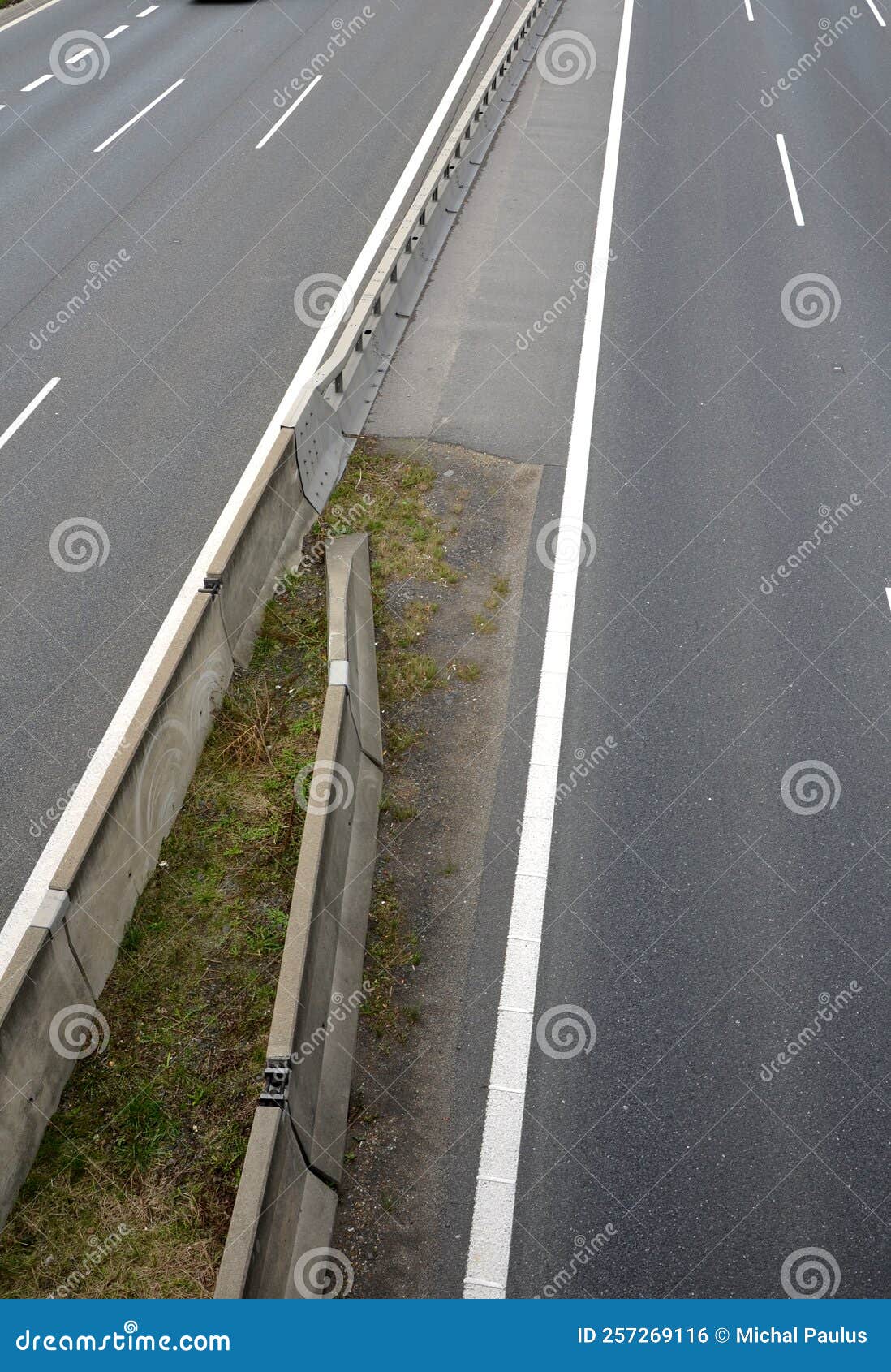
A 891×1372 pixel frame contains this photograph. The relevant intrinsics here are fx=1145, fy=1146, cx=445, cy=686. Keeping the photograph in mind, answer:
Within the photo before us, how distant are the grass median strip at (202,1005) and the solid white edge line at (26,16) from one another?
22.8 meters

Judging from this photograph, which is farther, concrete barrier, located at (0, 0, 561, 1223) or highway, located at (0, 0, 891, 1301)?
highway, located at (0, 0, 891, 1301)

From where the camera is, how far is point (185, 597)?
1011 centimetres

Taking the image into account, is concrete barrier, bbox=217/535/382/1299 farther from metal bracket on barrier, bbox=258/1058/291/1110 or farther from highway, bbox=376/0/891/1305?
highway, bbox=376/0/891/1305

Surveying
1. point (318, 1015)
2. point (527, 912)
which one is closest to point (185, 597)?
point (527, 912)

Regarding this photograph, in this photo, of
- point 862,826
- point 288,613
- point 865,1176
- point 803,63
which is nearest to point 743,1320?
point 865,1176

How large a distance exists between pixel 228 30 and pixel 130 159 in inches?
339

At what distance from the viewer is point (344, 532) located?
10.7 m

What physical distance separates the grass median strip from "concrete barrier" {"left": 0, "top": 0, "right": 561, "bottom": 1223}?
162 mm

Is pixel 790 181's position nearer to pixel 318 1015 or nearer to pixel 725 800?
pixel 725 800

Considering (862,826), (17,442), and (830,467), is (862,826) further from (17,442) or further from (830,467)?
(17,442)

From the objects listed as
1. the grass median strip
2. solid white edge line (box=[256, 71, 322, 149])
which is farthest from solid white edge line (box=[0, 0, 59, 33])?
the grass median strip

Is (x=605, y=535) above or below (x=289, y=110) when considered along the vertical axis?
below

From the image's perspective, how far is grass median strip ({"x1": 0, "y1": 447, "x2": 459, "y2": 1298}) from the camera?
19.3 feet

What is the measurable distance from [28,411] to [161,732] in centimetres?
635
